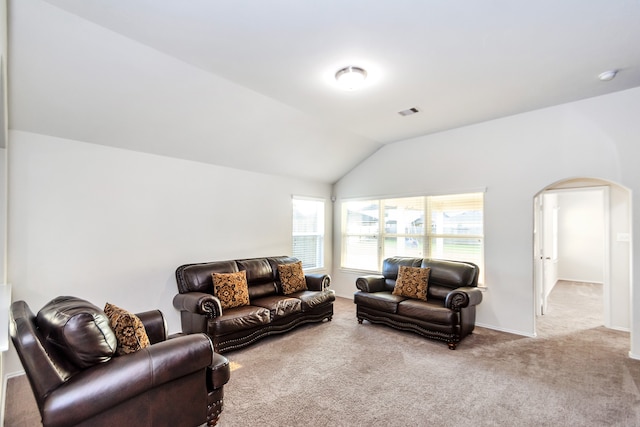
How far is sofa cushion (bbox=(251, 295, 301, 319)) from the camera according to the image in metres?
3.87

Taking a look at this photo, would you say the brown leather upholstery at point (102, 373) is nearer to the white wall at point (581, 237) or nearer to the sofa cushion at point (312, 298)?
the sofa cushion at point (312, 298)

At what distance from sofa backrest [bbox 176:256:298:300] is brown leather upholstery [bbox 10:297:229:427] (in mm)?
1716

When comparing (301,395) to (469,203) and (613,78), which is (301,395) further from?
(613,78)

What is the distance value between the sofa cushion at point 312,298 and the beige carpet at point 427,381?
0.36 metres

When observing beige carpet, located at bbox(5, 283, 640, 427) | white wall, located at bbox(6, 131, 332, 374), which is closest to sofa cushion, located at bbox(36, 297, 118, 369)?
beige carpet, located at bbox(5, 283, 640, 427)

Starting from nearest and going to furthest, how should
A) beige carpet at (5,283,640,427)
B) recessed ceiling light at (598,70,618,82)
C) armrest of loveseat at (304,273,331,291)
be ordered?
beige carpet at (5,283,640,427) → recessed ceiling light at (598,70,618,82) → armrest of loveseat at (304,273,331,291)

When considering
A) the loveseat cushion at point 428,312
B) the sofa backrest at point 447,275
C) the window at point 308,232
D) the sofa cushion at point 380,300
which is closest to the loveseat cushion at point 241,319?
the sofa cushion at point 380,300

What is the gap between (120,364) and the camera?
176 centimetres

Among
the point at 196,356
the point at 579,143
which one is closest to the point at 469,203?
the point at 579,143

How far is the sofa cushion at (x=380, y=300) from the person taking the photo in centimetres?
414

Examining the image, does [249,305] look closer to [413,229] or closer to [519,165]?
[413,229]

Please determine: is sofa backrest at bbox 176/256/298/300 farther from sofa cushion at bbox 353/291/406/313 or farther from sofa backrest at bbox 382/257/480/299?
sofa backrest at bbox 382/257/480/299

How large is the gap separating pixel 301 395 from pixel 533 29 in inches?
138

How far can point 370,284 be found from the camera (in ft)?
15.2
